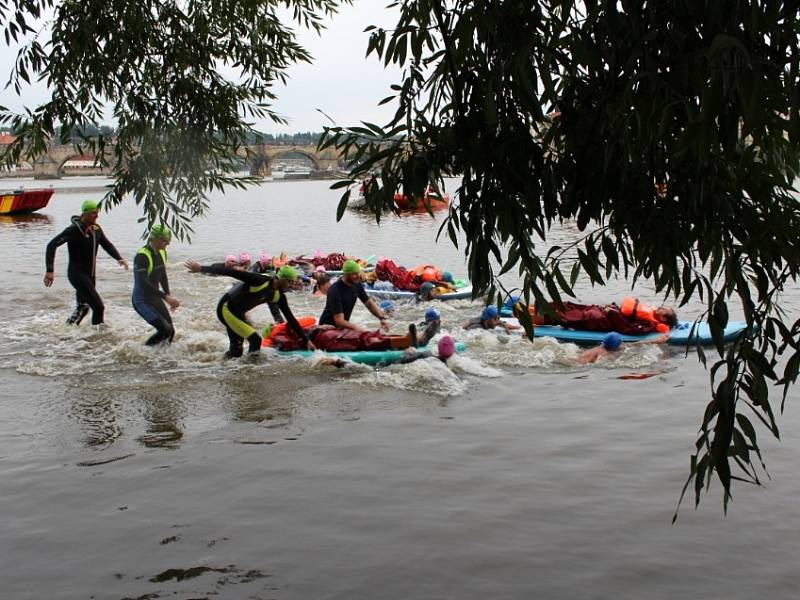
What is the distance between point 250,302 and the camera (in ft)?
39.5

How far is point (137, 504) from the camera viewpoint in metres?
7.42

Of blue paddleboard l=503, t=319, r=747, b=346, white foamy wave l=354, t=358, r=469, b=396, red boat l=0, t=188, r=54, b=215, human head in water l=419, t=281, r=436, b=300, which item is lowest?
white foamy wave l=354, t=358, r=469, b=396

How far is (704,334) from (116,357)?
A: 8415 millimetres

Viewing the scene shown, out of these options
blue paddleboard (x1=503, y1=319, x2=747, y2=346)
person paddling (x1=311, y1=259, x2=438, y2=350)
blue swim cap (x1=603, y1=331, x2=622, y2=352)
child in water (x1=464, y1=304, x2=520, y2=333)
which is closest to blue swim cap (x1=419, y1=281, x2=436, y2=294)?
child in water (x1=464, y1=304, x2=520, y2=333)

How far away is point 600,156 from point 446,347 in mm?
8314

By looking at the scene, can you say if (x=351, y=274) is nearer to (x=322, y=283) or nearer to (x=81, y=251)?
(x=81, y=251)

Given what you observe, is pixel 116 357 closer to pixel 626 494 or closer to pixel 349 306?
pixel 349 306

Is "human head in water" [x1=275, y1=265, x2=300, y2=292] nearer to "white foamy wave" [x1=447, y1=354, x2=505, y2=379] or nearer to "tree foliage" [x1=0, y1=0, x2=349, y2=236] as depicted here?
"white foamy wave" [x1=447, y1=354, x2=505, y2=379]

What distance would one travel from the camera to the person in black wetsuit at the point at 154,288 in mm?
12109

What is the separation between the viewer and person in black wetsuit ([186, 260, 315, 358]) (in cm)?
1192

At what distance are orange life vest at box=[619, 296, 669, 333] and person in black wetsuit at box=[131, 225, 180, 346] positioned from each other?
655 cm

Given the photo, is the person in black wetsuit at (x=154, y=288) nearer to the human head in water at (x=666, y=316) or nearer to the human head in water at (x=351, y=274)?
the human head in water at (x=351, y=274)

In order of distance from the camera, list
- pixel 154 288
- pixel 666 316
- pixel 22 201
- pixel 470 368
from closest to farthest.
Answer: pixel 470 368 < pixel 154 288 < pixel 666 316 < pixel 22 201

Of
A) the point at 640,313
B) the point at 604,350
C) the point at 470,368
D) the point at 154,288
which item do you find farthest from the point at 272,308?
the point at 640,313
